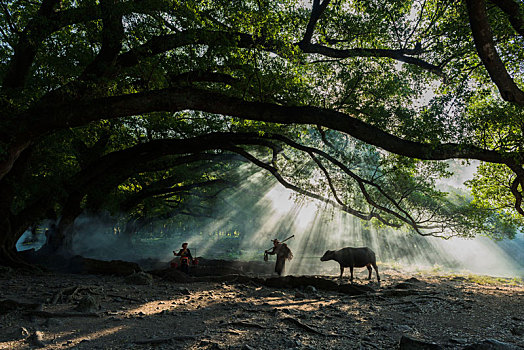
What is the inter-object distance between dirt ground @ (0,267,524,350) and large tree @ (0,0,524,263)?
3.10m

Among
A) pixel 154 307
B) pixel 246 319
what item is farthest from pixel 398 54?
pixel 154 307

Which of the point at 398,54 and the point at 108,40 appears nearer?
the point at 108,40

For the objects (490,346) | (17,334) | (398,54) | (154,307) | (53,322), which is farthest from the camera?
(398,54)

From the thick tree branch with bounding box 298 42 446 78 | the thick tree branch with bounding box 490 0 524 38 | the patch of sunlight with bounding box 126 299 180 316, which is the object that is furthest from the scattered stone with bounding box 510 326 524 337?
the thick tree branch with bounding box 298 42 446 78

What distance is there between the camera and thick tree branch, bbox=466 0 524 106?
495cm

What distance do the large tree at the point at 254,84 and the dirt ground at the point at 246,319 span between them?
3.10 meters

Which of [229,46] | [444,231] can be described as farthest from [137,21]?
[444,231]

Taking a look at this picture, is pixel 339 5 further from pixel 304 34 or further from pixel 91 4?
pixel 91 4

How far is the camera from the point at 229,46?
24.1ft

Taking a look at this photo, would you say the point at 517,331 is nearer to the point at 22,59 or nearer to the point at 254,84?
the point at 254,84

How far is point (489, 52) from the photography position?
499 centimetres

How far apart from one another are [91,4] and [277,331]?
7.94m

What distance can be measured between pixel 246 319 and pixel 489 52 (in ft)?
20.0

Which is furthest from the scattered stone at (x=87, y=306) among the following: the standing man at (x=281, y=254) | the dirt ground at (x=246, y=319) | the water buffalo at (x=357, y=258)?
the water buffalo at (x=357, y=258)
